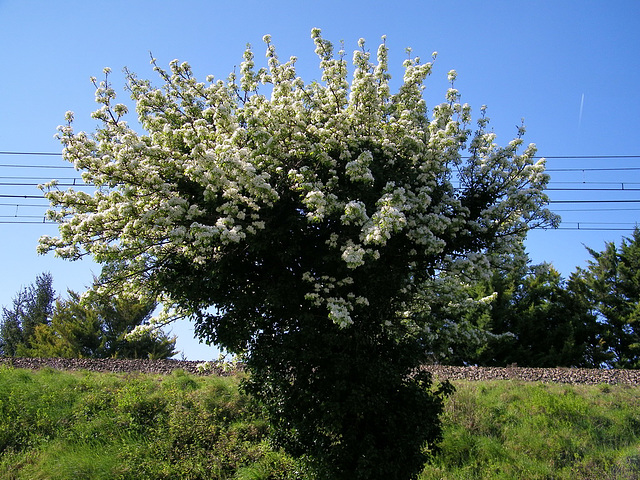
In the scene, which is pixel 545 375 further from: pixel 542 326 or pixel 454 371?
pixel 542 326

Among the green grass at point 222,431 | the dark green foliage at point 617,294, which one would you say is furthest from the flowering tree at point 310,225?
the dark green foliage at point 617,294

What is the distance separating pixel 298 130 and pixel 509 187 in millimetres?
3738

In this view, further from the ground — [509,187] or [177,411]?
[509,187]

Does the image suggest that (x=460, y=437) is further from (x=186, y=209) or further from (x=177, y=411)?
(x=186, y=209)

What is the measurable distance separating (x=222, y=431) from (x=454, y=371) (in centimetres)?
759

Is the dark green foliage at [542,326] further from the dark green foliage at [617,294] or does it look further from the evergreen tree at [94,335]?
the evergreen tree at [94,335]

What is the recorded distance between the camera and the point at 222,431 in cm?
1148

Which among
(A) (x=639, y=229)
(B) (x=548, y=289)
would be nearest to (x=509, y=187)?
(B) (x=548, y=289)

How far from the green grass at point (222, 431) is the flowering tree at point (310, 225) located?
6.27 ft

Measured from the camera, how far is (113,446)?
421 inches

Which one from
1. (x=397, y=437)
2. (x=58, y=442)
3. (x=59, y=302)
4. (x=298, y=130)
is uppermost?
(x=298, y=130)

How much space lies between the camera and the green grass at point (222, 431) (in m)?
10.1

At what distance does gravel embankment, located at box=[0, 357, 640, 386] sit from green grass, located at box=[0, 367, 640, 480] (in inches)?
41.2

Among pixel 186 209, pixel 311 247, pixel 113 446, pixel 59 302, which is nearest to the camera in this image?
pixel 186 209
